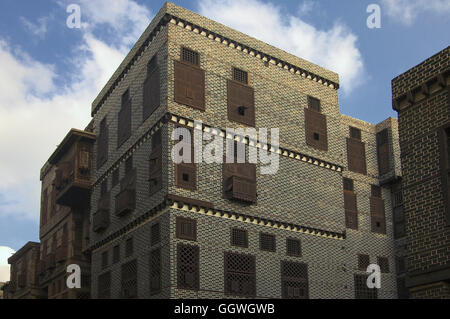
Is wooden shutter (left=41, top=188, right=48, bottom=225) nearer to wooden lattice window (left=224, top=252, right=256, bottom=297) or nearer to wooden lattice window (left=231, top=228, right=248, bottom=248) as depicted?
wooden lattice window (left=231, top=228, right=248, bottom=248)

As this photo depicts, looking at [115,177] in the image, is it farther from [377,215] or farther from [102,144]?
[377,215]

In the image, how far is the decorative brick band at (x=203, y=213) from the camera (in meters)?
28.4

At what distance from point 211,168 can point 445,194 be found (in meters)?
13.1

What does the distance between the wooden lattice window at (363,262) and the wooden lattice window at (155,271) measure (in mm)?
12752

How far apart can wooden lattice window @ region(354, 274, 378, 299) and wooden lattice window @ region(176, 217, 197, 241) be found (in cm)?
1092

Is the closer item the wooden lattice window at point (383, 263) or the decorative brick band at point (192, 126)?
the decorative brick band at point (192, 126)

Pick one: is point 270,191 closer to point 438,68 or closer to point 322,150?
point 322,150

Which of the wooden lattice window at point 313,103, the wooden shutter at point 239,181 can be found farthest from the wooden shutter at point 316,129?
the wooden shutter at point 239,181

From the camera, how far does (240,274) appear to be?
2939 cm

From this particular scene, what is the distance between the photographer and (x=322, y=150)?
35281mm

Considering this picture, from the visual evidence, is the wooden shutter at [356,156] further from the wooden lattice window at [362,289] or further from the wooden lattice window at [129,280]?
the wooden lattice window at [129,280]

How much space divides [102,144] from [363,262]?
54.5 feet
